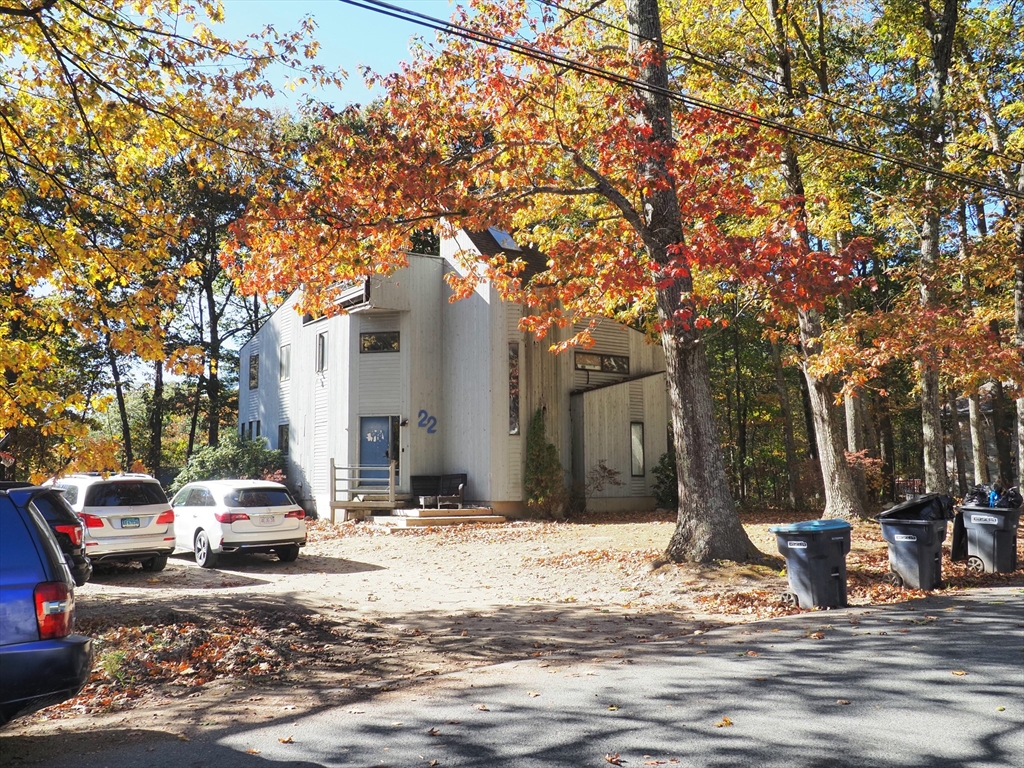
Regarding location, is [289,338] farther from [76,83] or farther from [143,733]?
[143,733]

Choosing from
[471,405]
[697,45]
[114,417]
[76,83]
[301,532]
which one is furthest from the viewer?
[114,417]

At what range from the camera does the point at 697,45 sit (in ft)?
58.9

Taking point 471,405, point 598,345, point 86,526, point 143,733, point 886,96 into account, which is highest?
point 886,96

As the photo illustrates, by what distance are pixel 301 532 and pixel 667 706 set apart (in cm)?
1092

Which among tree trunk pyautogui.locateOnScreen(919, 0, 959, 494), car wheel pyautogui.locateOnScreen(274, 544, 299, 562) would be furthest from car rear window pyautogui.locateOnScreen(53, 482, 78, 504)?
tree trunk pyautogui.locateOnScreen(919, 0, 959, 494)

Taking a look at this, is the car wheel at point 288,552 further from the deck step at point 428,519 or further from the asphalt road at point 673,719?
the asphalt road at point 673,719

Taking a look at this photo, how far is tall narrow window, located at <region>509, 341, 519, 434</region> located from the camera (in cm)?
2269

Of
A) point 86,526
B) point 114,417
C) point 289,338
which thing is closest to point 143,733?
point 86,526

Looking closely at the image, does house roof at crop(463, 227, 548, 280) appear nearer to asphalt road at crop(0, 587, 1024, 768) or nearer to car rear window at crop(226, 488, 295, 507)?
car rear window at crop(226, 488, 295, 507)

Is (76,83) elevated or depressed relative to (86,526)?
elevated

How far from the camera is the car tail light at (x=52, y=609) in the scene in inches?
183

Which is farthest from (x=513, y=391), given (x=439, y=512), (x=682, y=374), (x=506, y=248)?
(x=682, y=374)

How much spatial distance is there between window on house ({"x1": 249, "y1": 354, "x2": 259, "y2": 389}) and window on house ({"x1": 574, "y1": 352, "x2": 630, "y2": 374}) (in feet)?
47.1

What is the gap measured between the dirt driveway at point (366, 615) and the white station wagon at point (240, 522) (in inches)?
16.0
